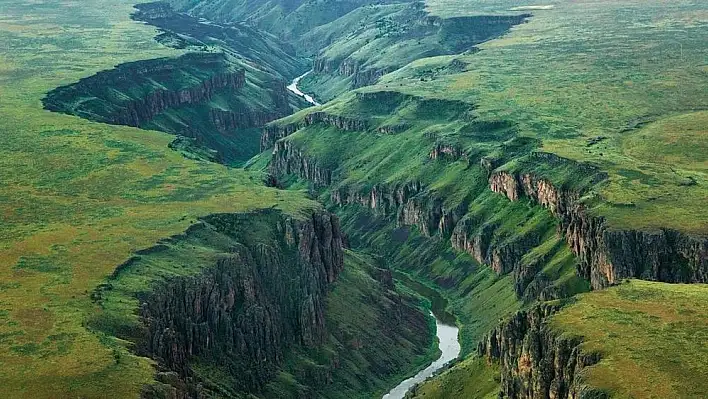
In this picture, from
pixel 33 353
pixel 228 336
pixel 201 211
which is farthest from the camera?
pixel 201 211

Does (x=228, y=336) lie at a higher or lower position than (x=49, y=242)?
lower

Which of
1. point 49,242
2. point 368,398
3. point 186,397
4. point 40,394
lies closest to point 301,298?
point 368,398

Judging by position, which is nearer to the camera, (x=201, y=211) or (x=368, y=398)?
(x=368, y=398)

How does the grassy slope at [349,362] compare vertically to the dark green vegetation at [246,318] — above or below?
below

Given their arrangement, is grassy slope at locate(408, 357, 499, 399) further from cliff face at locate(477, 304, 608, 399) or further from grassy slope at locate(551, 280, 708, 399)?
grassy slope at locate(551, 280, 708, 399)

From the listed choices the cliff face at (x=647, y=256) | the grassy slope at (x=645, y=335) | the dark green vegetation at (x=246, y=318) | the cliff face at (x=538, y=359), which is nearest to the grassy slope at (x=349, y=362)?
the dark green vegetation at (x=246, y=318)

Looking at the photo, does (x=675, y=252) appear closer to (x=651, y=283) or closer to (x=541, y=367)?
(x=651, y=283)

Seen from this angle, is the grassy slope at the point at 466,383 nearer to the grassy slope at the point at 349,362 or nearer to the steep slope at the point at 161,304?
the grassy slope at the point at 349,362

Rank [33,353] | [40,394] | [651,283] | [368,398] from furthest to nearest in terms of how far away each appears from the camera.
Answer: [368,398], [651,283], [33,353], [40,394]
